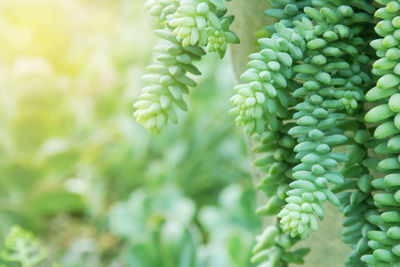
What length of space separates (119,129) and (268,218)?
121cm

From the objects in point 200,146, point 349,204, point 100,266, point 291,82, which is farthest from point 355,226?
point 200,146

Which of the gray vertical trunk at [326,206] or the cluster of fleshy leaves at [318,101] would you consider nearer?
the cluster of fleshy leaves at [318,101]

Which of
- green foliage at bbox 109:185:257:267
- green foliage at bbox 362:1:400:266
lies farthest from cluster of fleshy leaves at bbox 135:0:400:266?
green foliage at bbox 109:185:257:267

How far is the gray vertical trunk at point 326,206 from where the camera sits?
635mm

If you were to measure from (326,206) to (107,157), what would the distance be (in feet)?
4.06

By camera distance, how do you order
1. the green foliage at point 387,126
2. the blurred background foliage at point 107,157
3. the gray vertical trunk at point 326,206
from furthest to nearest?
the blurred background foliage at point 107,157, the gray vertical trunk at point 326,206, the green foliage at point 387,126

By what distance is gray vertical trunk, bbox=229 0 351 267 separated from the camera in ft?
2.08

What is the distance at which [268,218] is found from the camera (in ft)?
2.51

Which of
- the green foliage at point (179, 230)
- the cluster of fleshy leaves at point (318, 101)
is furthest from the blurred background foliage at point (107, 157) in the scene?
the cluster of fleshy leaves at point (318, 101)

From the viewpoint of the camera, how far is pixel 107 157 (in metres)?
1.79

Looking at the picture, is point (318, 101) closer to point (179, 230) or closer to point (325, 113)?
point (325, 113)

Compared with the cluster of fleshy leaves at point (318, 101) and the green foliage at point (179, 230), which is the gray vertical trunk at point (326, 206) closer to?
the cluster of fleshy leaves at point (318, 101)

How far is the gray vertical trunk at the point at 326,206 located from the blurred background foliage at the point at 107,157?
1.24 feet

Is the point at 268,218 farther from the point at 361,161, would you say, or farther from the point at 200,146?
the point at 200,146
